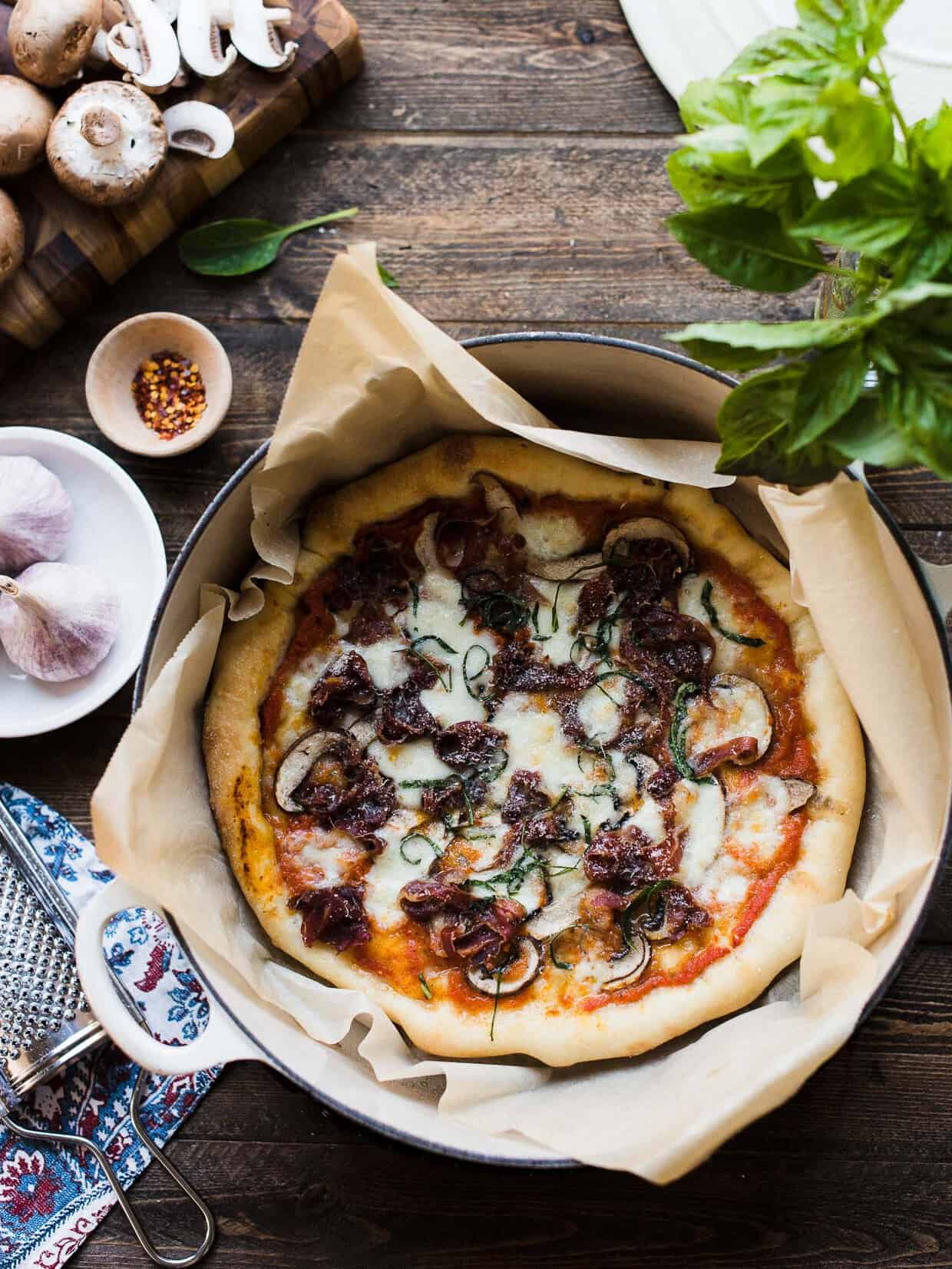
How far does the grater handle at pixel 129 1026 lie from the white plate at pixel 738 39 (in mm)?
2454

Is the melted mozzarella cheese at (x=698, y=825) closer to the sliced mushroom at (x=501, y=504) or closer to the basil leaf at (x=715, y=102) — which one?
the sliced mushroom at (x=501, y=504)

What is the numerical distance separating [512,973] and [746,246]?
1.59 m

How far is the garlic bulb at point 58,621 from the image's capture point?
8.75 feet

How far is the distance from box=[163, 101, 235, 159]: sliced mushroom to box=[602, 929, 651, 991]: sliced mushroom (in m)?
2.17

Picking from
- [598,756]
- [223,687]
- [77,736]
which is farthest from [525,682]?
[77,736]

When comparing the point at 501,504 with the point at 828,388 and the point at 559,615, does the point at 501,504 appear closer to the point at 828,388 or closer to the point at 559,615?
the point at 559,615

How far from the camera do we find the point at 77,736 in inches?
115

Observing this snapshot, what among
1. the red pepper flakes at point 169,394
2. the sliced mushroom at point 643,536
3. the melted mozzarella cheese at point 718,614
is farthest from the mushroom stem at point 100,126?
the melted mozzarella cheese at point 718,614

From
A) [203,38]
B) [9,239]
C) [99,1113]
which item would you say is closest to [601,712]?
[99,1113]

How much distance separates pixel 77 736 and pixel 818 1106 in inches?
81.0

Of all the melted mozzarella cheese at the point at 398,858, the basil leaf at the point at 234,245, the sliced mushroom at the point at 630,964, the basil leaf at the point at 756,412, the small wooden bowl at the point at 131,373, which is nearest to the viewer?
the basil leaf at the point at 756,412

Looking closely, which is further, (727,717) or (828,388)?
(727,717)

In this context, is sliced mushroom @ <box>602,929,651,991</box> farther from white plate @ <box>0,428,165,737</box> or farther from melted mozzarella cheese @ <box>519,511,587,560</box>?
white plate @ <box>0,428,165,737</box>

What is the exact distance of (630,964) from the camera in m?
2.54
